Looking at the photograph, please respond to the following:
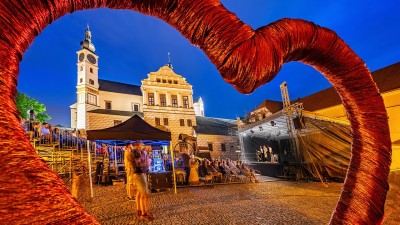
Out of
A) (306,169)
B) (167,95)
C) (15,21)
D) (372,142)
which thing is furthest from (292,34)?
(167,95)

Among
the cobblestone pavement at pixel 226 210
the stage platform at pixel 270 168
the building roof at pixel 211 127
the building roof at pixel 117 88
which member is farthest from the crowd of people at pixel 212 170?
the building roof at pixel 117 88

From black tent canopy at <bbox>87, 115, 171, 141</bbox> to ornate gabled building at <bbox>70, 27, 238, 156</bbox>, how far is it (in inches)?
822

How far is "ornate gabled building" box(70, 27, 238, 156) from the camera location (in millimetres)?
30906

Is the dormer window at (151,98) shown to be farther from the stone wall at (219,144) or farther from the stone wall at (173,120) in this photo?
the stone wall at (219,144)

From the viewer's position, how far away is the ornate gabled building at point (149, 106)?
3091 cm

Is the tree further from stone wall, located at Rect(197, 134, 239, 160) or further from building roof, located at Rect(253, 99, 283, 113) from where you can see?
building roof, located at Rect(253, 99, 283, 113)

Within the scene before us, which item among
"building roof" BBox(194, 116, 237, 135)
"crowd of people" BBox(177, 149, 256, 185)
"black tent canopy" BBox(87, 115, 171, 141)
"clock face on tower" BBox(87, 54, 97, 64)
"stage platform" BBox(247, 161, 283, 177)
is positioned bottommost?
"stage platform" BBox(247, 161, 283, 177)

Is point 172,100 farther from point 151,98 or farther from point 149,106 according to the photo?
point 149,106

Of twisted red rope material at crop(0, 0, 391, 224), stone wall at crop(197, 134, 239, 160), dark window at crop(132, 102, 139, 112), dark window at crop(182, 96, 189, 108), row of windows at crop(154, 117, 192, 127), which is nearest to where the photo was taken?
twisted red rope material at crop(0, 0, 391, 224)

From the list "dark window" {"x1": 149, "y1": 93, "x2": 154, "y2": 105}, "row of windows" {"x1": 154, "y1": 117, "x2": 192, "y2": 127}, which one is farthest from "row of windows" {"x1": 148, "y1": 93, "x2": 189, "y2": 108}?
"row of windows" {"x1": 154, "y1": 117, "x2": 192, "y2": 127}

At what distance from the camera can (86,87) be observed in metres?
31.8

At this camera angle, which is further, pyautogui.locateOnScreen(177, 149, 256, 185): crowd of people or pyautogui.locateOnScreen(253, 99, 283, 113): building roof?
pyautogui.locateOnScreen(253, 99, 283, 113): building roof

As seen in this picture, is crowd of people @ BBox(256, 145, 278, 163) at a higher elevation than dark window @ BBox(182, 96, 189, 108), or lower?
lower

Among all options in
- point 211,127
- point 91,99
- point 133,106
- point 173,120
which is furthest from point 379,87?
point 91,99
